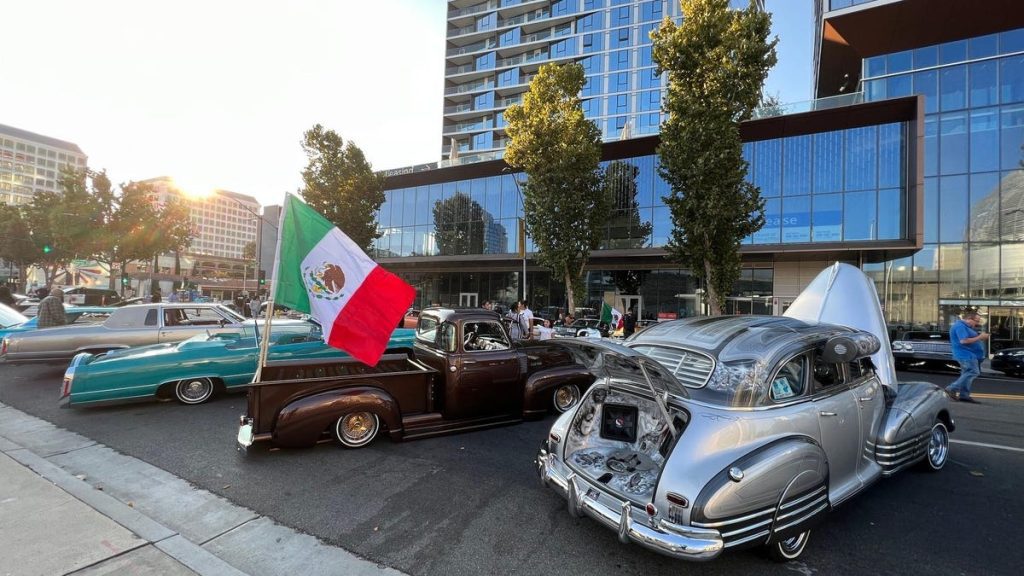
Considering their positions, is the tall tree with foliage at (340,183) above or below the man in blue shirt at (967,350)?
above

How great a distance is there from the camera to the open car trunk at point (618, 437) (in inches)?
132

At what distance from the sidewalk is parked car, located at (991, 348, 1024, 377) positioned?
1899cm

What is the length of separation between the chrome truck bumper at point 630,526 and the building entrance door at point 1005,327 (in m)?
25.0

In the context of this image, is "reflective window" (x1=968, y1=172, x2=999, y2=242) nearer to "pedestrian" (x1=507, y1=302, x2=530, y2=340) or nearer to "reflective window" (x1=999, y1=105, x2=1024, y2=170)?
"reflective window" (x1=999, y1=105, x2=1024, y2=170)

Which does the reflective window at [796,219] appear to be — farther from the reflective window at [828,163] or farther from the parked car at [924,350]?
the parked car at [924,350]

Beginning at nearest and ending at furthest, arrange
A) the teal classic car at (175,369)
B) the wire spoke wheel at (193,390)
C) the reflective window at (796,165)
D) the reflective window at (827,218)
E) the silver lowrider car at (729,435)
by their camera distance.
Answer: the silver lowrider car at (729,435)
the teal classic car at (175,369)
the wire spoke wheel at (193,390)
the reflective window at (827,218)
the reflective window at (796,165)

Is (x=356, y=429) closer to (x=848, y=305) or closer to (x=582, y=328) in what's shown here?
(x=848, y=305)

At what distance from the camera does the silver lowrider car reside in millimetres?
2709

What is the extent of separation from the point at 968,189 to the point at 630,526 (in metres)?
27.5

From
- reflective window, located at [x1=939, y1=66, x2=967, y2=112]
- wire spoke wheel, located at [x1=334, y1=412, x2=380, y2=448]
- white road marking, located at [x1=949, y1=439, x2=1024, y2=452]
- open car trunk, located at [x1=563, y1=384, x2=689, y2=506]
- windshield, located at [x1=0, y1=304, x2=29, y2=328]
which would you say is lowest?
white road marking, located at [x1=949, y1=439, x2=1024, y2=452]

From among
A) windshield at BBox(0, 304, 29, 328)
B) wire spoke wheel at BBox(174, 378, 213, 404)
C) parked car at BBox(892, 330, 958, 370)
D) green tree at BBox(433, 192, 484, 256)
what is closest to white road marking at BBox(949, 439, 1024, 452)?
parked car at BBox(892, 330, 958, 370)

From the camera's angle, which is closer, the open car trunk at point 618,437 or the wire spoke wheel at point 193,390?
the open car trunk at point 618,437

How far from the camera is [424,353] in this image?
256 inches

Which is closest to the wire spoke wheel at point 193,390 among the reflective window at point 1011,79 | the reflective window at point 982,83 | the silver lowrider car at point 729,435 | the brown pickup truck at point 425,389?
the brown pickup truck at point 425,389
